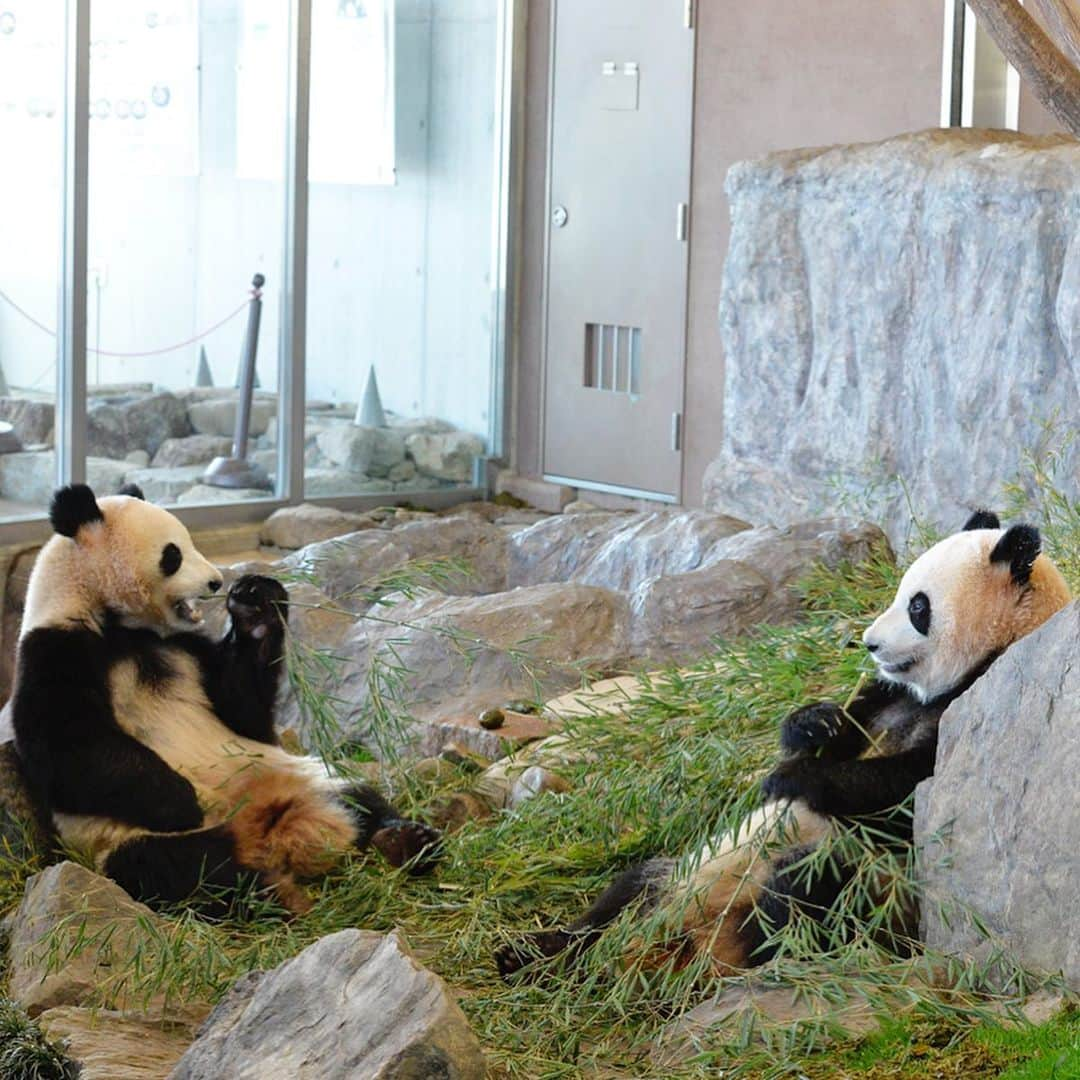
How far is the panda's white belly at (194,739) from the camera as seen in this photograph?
3617 mm

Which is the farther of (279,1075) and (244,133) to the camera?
(244,133)

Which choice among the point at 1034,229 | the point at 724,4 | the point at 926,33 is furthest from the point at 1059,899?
the point at 724,4

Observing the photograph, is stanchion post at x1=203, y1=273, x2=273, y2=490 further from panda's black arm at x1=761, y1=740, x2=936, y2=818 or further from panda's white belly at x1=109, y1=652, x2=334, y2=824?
panda's black arm at x1=761, y1=740, x2=936, y2=818

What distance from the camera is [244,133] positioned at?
8.04 metres

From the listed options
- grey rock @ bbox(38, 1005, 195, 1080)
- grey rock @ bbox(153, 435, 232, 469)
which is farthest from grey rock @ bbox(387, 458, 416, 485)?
grey rock @ bbox(38, 1005, 195, 1080)

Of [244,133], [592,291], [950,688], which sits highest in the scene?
[244,133]

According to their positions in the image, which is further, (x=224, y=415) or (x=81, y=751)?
(x=224, y=415)

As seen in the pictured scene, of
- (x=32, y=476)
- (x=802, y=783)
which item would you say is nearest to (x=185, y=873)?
(x=802, y=783)

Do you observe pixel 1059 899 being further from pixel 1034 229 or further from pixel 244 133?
pixel 244 133

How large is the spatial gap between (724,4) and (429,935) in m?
5.78

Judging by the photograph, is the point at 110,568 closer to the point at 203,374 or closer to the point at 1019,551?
the point at 1019,551

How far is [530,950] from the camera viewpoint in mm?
3102

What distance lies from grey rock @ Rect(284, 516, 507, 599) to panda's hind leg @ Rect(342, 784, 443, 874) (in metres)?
2.65

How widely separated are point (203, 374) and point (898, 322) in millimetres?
3290
